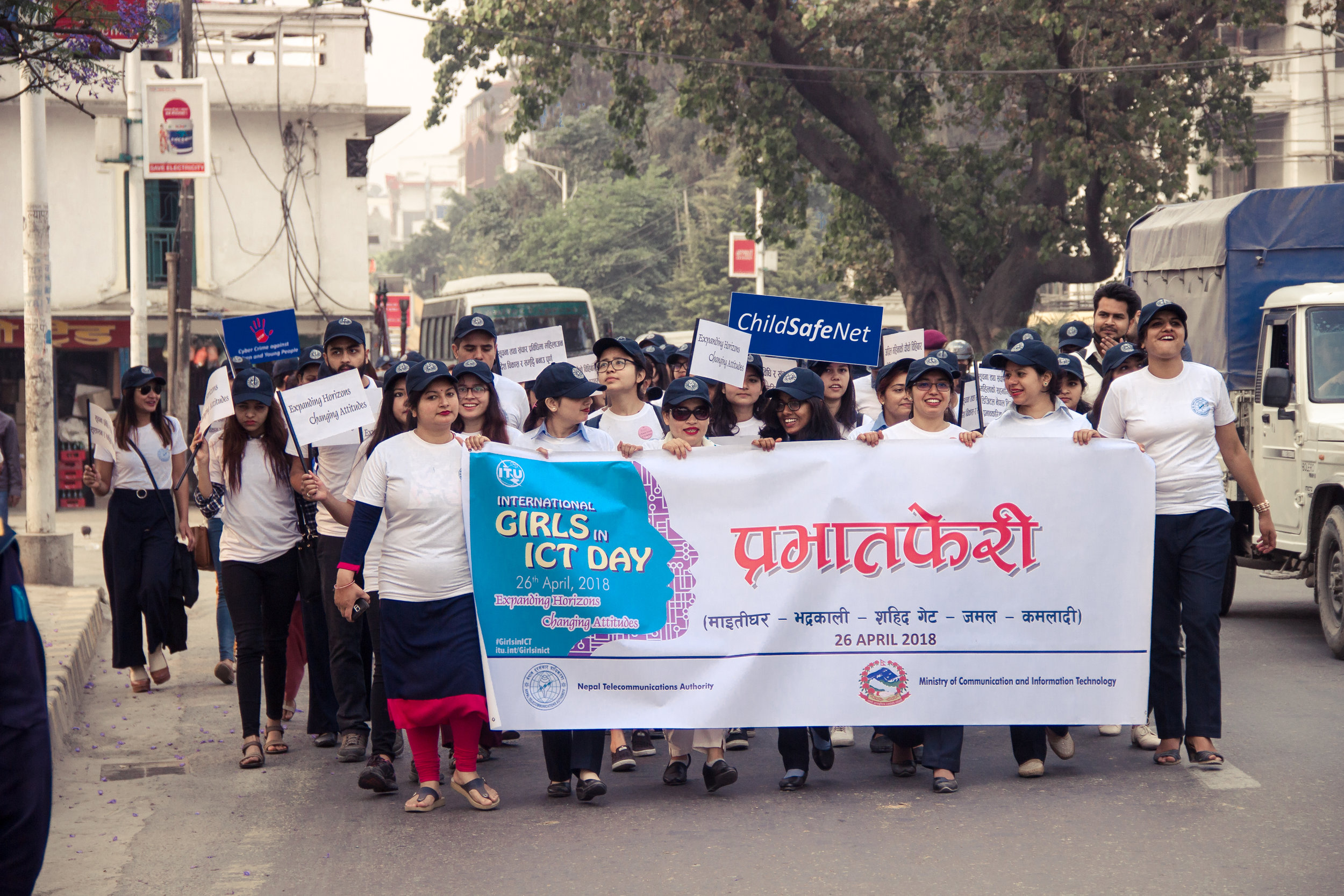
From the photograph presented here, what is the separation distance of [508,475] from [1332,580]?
228 inches

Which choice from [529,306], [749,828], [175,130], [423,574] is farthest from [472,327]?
[529,306]

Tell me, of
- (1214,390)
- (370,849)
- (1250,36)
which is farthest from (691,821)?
(1250,36)

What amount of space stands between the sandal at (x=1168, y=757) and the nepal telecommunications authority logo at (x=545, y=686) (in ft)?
8.48

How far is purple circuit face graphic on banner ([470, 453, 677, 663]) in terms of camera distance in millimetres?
6176

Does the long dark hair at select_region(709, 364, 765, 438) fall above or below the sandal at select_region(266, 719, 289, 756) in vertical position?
above

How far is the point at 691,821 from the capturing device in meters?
5.86

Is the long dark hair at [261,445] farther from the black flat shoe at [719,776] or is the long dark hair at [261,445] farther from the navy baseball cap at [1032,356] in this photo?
the navy baseball cap at [1032,356]

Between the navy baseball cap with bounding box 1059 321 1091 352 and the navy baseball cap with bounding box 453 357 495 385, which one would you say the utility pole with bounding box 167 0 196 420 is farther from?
the navy baseball cap with bounding box 453 357 495 385

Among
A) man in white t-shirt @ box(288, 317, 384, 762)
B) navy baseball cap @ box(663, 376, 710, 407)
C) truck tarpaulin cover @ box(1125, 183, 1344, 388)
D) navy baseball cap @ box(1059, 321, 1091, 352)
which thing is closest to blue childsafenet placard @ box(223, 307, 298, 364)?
man in white t-shirt @ box(288, 317, 384, 762)

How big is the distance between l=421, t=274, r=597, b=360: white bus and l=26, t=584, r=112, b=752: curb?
14628mm

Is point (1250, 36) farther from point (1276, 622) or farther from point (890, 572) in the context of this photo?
point (890, 572)

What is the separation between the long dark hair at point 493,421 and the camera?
21.1 ft

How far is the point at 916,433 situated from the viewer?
644 cm

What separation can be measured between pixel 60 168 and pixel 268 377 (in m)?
19.2
